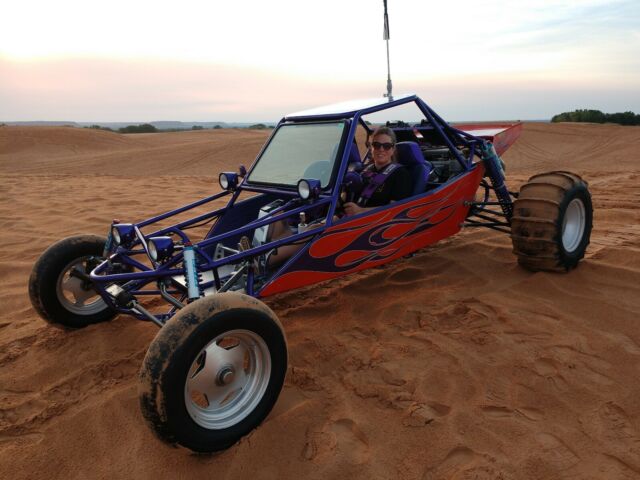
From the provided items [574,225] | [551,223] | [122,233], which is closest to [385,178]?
[551,223]

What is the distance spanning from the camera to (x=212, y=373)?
248 cm

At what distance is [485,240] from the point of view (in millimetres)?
5711

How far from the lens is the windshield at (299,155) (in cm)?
391

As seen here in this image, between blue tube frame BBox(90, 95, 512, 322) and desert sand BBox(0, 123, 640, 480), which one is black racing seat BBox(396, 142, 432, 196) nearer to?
blue tube frame BBox(90, 95, 512, 322)

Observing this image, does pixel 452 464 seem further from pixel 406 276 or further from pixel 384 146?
pixel 384 146

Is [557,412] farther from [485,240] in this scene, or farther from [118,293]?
[485,240]

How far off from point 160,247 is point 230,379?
2.94ft

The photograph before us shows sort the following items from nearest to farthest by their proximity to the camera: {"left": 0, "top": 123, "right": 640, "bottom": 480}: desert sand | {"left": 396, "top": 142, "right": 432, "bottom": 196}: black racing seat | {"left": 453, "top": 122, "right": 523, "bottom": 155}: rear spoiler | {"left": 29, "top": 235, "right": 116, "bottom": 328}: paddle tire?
{"left": 0, "top": 123, "right": 640, "bottom": 480}: desert sand
{"left": 29, "top": 235, "right": 116, "bottom": 328}: paddle tire
{"left": 396, "top": 142, "right": 432, "bottom": 196}: black racing seat
{"left": 453, "top": 122, "right": 523, "bottom": 155}: rear spoiler

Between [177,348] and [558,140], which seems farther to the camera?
[558,140]

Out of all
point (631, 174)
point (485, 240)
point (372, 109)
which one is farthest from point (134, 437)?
point (631, 174)

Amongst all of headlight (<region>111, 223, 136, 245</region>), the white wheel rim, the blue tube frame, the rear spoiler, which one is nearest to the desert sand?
the white wheel rim

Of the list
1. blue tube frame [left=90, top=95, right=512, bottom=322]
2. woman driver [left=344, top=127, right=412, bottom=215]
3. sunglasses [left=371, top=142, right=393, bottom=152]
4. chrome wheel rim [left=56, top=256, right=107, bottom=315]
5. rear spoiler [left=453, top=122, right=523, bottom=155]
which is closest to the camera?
blue tube frame [left=90, top=95, right=512, bottom=322]

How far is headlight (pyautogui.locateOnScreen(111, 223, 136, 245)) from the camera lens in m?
3.30

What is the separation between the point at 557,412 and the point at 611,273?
2.27 m
